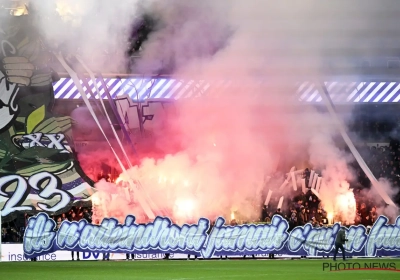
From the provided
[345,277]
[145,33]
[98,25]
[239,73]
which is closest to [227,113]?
[239,73]

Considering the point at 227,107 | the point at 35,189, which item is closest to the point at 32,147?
the point at 35,189

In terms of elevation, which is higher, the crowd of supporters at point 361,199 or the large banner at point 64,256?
the crowd of supporters at point 361,199

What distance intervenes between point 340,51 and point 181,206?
668cm

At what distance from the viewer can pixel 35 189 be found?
2417 cm

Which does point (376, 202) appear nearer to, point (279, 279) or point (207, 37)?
point (207, 37)

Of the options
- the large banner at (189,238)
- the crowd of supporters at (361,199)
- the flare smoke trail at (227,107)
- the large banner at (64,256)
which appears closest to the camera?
the flare smoke trail at (227,107)

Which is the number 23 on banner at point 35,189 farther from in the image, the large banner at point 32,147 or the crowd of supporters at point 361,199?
the crowd of supporters at point 361,199

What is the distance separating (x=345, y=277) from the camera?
1580cm

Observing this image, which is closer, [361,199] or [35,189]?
[35,189]

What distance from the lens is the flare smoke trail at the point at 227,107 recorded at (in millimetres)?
21125

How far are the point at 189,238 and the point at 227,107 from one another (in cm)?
382

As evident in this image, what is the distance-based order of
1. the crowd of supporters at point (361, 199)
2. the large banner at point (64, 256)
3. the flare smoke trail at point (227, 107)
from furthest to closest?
the crowd of supporters at point (361, 199), the large banner at point (64, 256), the flare smoke trail at point (227, 107)

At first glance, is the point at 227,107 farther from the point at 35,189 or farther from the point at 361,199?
the point at 35,189

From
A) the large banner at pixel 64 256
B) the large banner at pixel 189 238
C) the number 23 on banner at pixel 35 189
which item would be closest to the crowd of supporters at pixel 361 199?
the large banner at pixel 189 238
